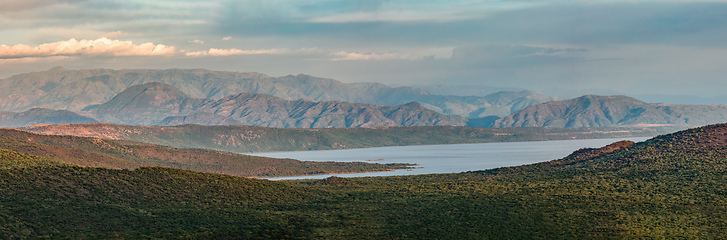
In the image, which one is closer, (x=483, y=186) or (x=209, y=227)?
(x=209, y=227)

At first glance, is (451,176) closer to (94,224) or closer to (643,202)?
(643,202)

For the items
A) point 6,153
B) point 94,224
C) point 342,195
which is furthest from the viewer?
point 342,195

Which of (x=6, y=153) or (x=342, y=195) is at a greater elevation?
(x=6, y=153)

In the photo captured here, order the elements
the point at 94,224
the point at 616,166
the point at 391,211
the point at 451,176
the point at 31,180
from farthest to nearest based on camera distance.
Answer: the point at 451,176
the point at 616,166
the point at 391,211
the point at 31,180
the point at 94,224

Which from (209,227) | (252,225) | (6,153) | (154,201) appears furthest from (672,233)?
(6,153)

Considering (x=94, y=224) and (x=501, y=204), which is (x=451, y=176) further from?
(x=94, y=224)

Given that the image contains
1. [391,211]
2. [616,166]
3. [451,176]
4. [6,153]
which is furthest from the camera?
[451,176]
